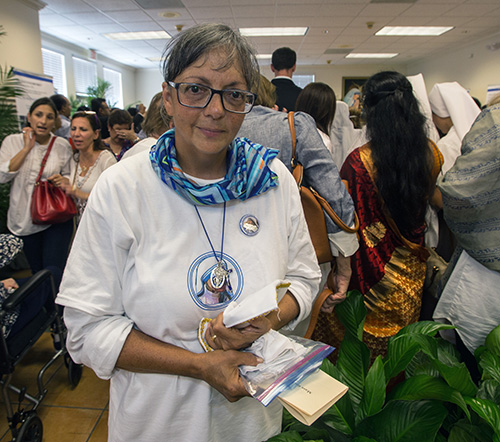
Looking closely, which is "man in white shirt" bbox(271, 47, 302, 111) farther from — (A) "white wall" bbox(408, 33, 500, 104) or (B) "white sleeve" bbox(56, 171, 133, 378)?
(A) "white wall" bbox(408, 33, 500, 104)

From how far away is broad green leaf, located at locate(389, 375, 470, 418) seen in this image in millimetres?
1077

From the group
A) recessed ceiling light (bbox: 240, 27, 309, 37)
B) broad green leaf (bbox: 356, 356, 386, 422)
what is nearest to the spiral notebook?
broad green leaf (bbox: 356, 356, 386, 422)

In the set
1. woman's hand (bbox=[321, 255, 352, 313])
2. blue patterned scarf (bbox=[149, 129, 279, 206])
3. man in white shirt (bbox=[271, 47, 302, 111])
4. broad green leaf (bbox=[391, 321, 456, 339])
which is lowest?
broad green leaf (bbox=[391, 321, 456, 339])

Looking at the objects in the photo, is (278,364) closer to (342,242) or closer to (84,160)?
(342,242)

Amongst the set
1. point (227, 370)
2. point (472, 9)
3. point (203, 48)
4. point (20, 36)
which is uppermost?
point (472, 9)

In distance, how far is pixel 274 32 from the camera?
26.2 feet

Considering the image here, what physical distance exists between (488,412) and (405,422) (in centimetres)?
23

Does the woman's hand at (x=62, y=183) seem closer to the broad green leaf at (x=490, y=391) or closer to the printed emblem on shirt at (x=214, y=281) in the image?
the printed emblem on shirt at (x=214, y=281)

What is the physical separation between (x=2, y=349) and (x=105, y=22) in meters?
7.47

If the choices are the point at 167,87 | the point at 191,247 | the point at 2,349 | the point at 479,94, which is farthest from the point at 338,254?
the point at 479,94

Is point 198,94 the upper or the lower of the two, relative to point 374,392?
upper

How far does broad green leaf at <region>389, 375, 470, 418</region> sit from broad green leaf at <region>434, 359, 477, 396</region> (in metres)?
0.03

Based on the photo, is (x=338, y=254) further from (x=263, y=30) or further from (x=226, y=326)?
(x=263, y=30)

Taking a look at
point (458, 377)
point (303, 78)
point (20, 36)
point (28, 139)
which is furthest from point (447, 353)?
point (303, 78)
